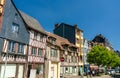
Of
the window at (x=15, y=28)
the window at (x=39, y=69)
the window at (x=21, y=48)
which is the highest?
the window at (x=15, y=28)

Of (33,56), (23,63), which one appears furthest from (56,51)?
(23,63)

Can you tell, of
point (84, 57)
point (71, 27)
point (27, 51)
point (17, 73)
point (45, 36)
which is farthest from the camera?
point (84, 57)

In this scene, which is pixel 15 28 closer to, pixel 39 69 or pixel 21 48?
pixel 21 48

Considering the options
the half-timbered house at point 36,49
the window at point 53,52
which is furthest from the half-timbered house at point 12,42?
the window at point 53,52

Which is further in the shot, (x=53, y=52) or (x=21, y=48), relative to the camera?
(x=53, y=52)

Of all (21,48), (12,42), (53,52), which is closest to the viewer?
(12,42)

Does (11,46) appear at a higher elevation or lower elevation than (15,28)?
lower

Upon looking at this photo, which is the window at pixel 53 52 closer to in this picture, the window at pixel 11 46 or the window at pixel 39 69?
the window at pixel 39 69

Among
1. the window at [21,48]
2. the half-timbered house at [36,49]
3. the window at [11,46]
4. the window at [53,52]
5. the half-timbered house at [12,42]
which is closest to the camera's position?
the half-timbered house at [12,42]

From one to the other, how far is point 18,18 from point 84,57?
109ft

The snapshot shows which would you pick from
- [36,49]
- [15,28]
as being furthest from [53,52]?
[15,28]

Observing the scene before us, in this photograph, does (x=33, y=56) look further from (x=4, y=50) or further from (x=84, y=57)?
(x=84, y=57)

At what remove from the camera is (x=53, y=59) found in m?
32.6

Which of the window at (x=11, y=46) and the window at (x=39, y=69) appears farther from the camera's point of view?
the window at (x=39, y=69)
